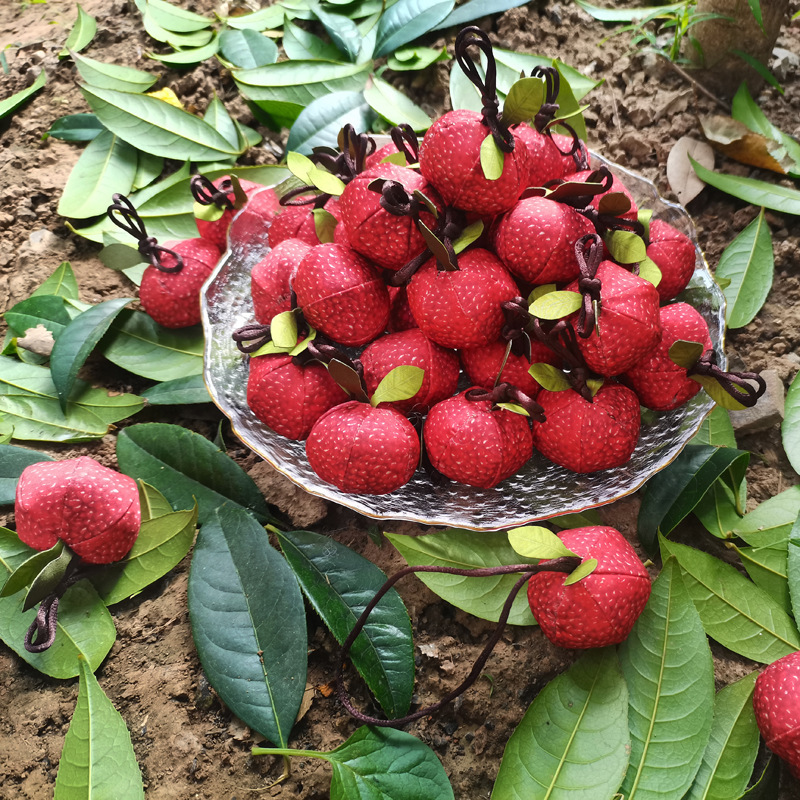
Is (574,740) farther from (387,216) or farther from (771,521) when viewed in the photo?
(387,216)

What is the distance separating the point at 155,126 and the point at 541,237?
73 centimetres

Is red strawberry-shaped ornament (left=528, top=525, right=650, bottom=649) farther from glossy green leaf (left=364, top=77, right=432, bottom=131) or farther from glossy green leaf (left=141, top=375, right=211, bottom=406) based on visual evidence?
glossy green leaf (left=364, top=77, right=432, bottom=131)

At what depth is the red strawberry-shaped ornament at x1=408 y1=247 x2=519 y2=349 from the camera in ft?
2.13

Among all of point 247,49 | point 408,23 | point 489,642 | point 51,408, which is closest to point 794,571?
point 489,642

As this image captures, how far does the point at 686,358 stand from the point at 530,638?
323mm

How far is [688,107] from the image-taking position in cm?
109

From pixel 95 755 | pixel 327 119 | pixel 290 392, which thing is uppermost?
pixel 327 119

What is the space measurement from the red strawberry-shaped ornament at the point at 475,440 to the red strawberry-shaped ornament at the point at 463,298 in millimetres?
61

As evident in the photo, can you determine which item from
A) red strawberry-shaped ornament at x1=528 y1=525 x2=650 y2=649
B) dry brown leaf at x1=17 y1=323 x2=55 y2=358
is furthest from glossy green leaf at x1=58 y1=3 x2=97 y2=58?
red strawberry-shaped ornament at x1=528 y1=525 x2=650 y2=649

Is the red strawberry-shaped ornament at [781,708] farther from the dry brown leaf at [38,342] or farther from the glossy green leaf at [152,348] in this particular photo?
the dry brown leaf at [38,342]

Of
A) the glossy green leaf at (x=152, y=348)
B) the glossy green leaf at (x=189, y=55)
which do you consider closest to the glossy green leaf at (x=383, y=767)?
the glossy green leaf at (x=152, y=348)

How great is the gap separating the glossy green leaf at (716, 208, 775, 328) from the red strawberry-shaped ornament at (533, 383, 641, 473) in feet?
1.05

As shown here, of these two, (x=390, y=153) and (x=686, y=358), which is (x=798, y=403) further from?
(x=390, y=153)

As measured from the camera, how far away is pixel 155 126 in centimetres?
109
